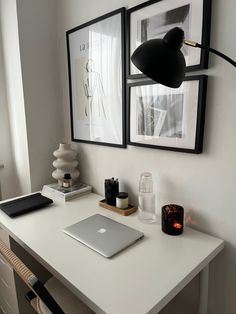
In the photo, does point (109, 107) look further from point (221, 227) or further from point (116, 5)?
point (221, 227)

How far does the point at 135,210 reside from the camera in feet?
4.51

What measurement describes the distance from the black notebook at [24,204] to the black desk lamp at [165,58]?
102 cm

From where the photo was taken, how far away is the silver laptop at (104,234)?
1.02m

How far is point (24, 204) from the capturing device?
146 centimetres

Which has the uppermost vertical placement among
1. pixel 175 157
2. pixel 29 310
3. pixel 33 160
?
pixel 175 157

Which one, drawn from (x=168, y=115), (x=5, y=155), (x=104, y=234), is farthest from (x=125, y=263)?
(x=5, y=155)

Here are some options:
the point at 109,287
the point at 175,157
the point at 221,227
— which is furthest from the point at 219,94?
the point at 109,287

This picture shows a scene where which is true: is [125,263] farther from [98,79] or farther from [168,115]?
[98,79]

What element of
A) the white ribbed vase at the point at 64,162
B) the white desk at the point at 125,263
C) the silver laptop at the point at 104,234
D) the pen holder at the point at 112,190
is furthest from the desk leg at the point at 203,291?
the white ribbed vase at the point at 64,162

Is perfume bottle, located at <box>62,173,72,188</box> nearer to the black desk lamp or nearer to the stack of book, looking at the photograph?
the stack of book

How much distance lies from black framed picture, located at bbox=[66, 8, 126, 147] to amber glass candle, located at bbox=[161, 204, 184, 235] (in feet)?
1.59

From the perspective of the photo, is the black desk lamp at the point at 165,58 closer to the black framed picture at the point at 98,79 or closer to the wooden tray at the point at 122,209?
the black framed picture at the point at 98,79

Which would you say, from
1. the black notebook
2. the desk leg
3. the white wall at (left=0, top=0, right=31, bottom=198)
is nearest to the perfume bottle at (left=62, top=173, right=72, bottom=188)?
the black notebook

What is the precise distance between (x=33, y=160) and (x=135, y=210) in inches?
32.9
